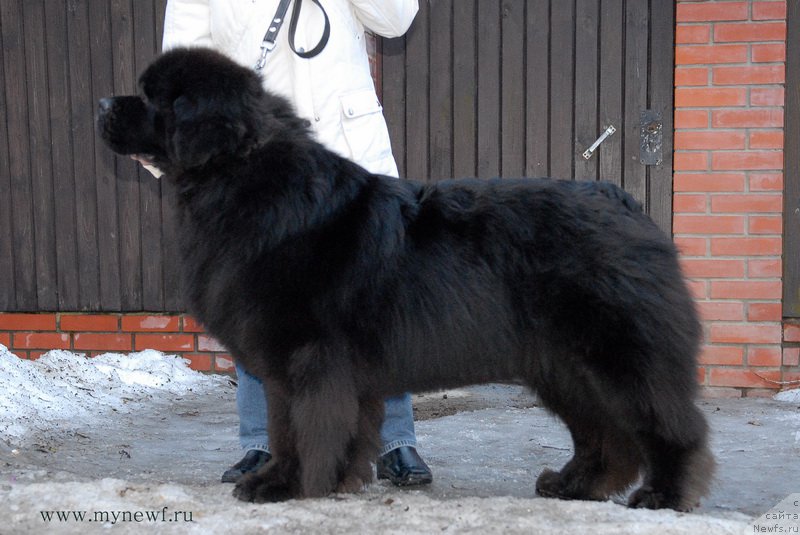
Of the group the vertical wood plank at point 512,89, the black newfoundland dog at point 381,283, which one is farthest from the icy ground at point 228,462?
the vertical wood plank at point 512,89

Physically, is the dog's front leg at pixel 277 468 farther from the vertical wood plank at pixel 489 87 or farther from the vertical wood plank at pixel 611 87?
the vertical wood plank at pixel 611 87

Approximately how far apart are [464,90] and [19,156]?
10.2 ft

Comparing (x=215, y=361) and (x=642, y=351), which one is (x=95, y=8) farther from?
(x=642, y=351)

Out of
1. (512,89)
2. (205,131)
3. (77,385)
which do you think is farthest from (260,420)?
(512,89)

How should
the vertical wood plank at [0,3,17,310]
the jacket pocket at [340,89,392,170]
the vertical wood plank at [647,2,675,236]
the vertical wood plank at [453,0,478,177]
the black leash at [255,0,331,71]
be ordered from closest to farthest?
the black leash at [255,0,331,71]
the jacket pocket at [340,89,392,170]
the vertical wood plank at [647,2,675,236]
the vertical wood plank at [453,0,478,177]
the vertical wood plank at [0,3,17,310]

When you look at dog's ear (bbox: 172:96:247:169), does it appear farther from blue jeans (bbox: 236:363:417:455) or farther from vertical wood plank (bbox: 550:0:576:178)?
vertical wood plank (bbox: 550:0:576:178)

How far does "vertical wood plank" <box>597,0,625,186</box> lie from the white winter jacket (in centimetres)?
212

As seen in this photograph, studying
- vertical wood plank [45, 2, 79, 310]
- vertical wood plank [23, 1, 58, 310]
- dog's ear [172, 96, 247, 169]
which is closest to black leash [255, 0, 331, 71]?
dog's ear [172, 96, 247, 169]

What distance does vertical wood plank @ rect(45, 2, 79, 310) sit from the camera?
18.6 feet

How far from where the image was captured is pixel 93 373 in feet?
16.7

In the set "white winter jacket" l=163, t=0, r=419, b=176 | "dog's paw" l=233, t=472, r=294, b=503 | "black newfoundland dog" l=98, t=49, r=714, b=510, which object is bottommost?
"dog's paw" l=233, t=472, r=294, b=503

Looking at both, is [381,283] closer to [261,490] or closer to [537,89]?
[261,490]

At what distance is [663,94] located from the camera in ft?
16.7

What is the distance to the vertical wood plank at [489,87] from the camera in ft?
17.1
